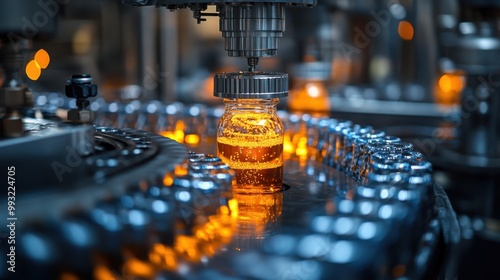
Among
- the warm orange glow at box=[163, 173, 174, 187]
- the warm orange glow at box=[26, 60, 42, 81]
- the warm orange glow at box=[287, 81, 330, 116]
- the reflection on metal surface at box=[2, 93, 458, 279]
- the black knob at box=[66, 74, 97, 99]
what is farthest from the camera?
the warm orange glow at box=[26, 60, 42, 81]

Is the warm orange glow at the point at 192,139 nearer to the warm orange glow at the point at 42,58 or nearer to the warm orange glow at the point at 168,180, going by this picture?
the warm orange glow at the point at 168,180

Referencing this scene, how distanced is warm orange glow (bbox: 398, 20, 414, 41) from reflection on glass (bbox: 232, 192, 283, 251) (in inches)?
61.3

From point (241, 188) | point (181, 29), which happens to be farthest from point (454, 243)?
point (181, 29)

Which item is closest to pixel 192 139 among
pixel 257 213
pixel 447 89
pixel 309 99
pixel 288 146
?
pixel 288 146

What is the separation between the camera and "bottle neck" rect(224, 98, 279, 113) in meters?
0.67

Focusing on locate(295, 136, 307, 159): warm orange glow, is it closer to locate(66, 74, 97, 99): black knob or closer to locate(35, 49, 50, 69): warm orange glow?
locate(66, 74, 97, 99): black knob

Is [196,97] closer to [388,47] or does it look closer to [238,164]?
[388,47]

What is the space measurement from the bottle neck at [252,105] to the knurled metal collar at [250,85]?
1.0 inches

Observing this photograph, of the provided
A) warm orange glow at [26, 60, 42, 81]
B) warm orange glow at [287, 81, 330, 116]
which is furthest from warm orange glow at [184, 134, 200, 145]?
warm orange glow at [26, 60, 42, 81]

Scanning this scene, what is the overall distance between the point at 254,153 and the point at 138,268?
285mm

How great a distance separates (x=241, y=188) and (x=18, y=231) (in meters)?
0.31

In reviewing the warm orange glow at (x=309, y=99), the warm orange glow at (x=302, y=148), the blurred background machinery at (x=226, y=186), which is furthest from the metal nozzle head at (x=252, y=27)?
the warm orange glow at (x=309, y=99)

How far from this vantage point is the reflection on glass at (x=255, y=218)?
19.4 inches

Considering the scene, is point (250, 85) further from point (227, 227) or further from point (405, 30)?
point (405, 30)
